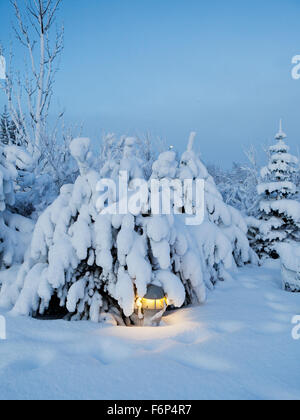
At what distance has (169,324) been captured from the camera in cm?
364

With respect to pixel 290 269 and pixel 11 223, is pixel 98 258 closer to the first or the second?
pixel 11 223

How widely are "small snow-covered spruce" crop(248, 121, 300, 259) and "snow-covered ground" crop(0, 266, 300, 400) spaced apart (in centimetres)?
485

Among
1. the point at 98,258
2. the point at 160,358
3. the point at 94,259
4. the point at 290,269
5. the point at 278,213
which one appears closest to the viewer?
the point at 160,358

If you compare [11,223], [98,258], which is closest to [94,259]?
[98,258]

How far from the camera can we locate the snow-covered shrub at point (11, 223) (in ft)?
15.9

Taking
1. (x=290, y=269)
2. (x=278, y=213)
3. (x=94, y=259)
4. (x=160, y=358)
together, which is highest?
(x=278, y=213)

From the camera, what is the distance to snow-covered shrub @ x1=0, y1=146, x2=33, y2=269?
4.84 m

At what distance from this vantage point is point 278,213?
337 inches

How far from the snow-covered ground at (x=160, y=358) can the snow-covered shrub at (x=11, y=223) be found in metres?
1.71

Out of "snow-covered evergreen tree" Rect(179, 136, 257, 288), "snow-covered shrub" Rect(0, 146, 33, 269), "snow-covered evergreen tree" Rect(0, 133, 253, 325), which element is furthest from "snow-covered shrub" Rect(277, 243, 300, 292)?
"snow-covered shrub" Rect(0, 146, 33, 269)

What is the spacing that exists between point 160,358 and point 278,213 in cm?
732

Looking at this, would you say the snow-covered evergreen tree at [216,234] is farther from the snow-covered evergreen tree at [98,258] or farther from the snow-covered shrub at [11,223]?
the snow-covered shrub at [11,223]

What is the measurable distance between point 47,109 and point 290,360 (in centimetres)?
1151
